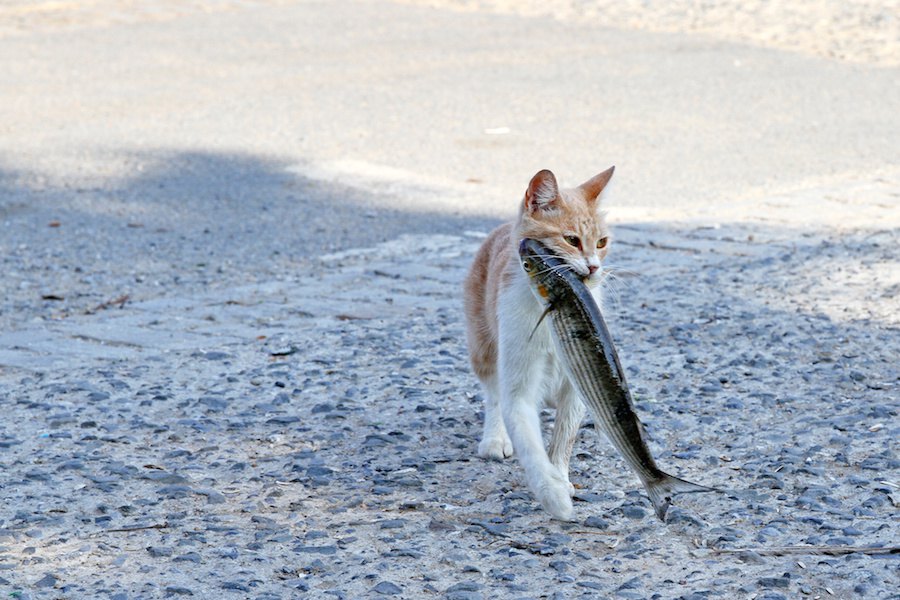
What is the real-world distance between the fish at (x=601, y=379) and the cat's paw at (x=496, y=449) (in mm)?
879

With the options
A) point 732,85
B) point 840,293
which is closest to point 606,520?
point 840,293

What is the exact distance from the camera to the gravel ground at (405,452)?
3.48 m

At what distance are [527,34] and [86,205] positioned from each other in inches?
318

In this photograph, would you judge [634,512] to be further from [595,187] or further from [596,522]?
[595,187]

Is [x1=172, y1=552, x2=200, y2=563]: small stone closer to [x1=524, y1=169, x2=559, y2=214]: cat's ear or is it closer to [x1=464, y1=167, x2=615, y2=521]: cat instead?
[x1=464, y1=167, x2=615, y2=521]: cat

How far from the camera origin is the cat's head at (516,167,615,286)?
3.82 m

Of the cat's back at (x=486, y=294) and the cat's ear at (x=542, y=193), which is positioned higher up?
the cat's ear at (x=542, y=193)

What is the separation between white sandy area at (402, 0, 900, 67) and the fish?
1138 cm

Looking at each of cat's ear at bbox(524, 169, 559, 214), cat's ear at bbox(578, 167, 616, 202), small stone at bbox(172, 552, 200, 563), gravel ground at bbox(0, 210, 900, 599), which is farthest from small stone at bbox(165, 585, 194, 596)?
cat's ear at bbox(578, 167, 616, 202)

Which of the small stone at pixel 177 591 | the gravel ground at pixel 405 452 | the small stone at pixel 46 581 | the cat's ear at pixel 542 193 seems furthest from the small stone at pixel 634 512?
the small stone at pixel 46 581

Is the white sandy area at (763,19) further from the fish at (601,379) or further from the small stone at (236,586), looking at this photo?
the small stone at (236,586)

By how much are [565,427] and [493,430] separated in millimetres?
487

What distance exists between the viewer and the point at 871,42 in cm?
1484

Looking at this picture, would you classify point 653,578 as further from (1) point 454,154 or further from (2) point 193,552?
(1) point 454,154
